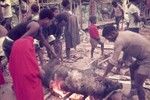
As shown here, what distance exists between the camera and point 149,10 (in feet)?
64.6

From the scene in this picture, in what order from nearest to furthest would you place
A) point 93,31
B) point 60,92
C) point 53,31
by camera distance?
point 60,92
point 53,31
point 93,31

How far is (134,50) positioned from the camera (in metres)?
6.75

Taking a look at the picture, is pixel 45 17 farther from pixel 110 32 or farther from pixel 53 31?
pixel 53 31

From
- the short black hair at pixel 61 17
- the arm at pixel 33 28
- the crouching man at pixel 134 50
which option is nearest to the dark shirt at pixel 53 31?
the short black hair at pixel 61 17

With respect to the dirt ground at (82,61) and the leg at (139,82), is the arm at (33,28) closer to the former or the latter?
the dirt ground at (82,61)

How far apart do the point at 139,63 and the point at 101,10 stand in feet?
39.5

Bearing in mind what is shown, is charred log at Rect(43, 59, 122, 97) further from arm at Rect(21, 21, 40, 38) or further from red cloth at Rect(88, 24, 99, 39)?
red cloth at Rect(88, 24, 99, 39)

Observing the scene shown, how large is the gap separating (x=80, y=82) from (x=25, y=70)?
1.32m

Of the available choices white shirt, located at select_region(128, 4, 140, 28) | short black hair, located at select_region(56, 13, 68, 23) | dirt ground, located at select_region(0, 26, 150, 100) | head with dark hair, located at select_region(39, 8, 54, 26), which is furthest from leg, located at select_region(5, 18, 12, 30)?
head with dark hair, located at select_region(39, 8, 54, 26)

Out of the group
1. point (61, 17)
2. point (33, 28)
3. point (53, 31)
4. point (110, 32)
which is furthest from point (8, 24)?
point (110, 32)

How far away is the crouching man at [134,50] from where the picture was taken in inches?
252

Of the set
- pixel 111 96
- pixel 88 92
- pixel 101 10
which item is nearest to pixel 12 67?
pixel 88 92

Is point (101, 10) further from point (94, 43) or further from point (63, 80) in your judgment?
point (63, 80)

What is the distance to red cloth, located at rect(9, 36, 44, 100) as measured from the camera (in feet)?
19.1
